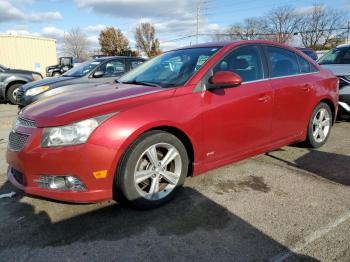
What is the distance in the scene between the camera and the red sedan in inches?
112

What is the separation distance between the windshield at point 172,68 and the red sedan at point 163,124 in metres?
0.02

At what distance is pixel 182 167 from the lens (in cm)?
340

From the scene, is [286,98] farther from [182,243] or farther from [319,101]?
[182,243]

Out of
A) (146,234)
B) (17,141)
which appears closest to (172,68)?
(17,141)

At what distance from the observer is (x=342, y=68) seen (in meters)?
6.63

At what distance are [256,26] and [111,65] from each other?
5387 centimetres

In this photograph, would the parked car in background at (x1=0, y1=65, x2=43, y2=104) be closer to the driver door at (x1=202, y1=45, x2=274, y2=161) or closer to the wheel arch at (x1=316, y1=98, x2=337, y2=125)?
the driver door at (x1=202, y1=45, x2=274, y2=161)

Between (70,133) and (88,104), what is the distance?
1.23ft

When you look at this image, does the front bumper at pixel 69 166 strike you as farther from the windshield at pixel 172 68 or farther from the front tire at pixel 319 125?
the front tire at pixel 319 125

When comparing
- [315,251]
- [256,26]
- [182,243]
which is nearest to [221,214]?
[182,243]

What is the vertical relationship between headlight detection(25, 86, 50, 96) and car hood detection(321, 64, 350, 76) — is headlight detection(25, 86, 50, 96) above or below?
below

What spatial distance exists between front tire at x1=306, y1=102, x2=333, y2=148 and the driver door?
105 cm

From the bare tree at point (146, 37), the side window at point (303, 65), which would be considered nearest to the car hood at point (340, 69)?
the side window at point (303, 65)

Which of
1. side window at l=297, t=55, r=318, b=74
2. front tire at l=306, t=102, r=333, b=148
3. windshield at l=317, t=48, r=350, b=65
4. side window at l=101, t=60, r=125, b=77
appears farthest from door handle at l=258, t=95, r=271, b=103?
side window at l=101, t=60, r=125, b=77
